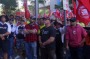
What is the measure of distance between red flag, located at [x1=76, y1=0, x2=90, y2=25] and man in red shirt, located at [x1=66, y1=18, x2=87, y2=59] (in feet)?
1.10

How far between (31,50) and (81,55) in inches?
99.8

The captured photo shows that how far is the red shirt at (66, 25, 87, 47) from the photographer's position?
10570 mm

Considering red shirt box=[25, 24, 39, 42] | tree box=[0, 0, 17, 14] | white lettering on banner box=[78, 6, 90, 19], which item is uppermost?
white lettering on banner box=[78, 6, 90, 19]

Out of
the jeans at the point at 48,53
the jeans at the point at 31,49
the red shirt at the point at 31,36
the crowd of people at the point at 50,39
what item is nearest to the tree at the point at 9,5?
the crowd of people at the point at 50,39

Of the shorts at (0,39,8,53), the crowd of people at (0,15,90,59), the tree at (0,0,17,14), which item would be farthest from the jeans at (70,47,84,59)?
the tree at (0,0,17,14)

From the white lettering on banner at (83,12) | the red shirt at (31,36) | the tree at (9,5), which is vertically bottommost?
the tree at (9,5)

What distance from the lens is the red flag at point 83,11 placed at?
35.0 ft

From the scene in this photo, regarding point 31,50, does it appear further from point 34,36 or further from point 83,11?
point 83,11

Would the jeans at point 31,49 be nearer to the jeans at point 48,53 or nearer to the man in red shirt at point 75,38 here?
the jeans at point 48,53

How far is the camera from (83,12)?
1090cm

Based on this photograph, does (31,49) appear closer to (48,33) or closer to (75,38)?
(48,33)

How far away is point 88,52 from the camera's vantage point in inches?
432

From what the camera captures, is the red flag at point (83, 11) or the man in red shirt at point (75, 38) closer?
the man in red shirt at point (75, 38)

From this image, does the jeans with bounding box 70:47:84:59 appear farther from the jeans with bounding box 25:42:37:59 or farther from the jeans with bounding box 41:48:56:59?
the jeans with bounding box 25:42:37:59
